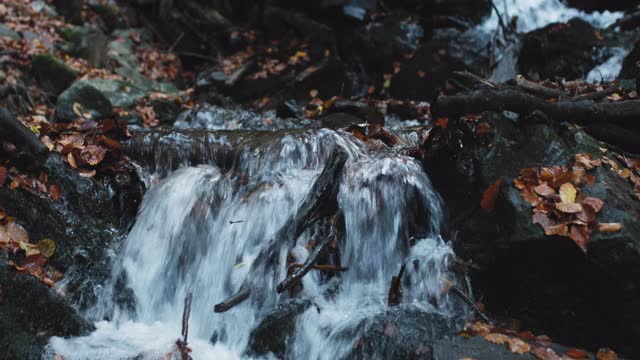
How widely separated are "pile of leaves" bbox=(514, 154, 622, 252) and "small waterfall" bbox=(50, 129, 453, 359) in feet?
2.72

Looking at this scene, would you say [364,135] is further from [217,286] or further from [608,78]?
[608,78]

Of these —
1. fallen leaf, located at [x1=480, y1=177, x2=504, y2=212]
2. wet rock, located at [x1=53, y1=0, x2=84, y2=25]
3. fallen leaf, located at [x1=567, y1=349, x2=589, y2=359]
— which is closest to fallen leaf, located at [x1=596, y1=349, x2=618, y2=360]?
fallen leaf, located at [x1=567, y1=349, x2=589, y2=359]

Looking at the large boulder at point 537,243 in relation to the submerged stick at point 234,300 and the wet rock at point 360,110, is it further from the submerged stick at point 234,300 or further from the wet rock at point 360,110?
the wet rock at point 360,110

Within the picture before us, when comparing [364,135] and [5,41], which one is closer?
[364,135]

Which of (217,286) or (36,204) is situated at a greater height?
(36,204)

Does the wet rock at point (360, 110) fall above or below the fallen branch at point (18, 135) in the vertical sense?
above

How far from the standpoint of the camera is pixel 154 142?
5172mm

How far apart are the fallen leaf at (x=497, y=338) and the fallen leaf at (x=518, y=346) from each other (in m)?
0.03

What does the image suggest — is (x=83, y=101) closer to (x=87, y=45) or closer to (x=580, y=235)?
(x=87, y=45)

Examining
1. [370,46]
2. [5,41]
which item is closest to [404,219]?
[370,46]

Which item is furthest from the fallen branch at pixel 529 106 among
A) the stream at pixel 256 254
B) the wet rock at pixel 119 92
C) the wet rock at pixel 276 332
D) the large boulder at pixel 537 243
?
the wet rock at pixel 119 92

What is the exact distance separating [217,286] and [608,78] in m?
7.35

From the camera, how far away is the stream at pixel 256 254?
380 centimetres

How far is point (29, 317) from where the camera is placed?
11.4 ft
